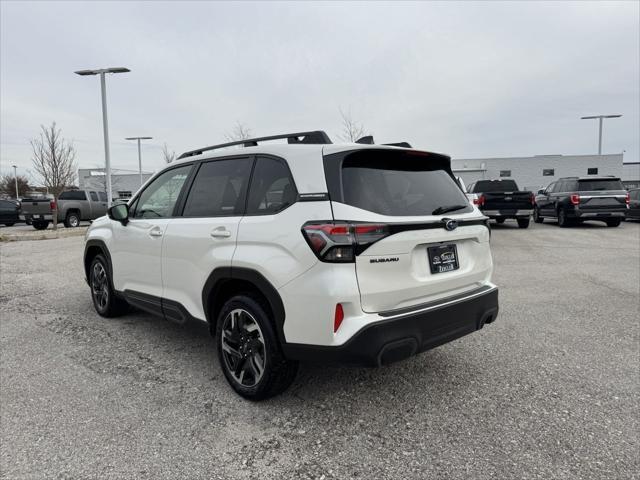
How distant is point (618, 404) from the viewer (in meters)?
3.03

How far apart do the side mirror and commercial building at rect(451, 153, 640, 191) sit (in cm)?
4461

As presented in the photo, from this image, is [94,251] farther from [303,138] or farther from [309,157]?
[309,157]

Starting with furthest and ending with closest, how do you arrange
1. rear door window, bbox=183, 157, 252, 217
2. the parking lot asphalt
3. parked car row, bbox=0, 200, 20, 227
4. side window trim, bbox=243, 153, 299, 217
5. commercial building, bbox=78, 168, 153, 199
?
commercial building, bbox=78, 168, 153, 199 < parked car row, bbox=0, 200, 20, 227 < rear door window, bbox=183, 157, 252, 217 < side window trim, bbox=243, 153, 299, 217 < the parking lot asphalt

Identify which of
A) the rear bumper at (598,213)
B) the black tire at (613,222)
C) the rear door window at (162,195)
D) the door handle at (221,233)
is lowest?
the black tire at (613,222)

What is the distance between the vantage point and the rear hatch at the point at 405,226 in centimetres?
257

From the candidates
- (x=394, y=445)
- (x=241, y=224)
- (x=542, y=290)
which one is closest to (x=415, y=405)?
(x=394, y=445)

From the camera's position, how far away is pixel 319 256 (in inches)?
99.5

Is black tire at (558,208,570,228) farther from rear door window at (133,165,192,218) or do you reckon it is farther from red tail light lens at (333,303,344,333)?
red tail light lens at (333,303,344,333)

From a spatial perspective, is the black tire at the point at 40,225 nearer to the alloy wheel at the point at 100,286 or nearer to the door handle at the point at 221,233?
the alloy wheel at the point at 100,286

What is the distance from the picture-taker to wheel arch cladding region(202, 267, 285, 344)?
109 inches

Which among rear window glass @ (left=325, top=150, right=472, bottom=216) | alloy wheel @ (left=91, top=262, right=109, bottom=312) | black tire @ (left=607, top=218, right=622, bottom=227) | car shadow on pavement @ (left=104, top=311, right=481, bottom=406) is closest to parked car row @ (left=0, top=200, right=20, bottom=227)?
alloy wheel @ (left=91, top=262, right=109, bottom=312)

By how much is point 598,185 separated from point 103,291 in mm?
15762

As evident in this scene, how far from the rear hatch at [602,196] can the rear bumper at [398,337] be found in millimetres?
14500

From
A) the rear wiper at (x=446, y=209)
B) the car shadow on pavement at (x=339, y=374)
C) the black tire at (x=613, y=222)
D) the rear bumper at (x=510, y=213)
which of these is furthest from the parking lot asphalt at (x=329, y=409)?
the black tire at (x=613, y=222)
